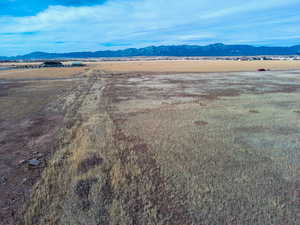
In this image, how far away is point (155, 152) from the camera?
21.4 ft

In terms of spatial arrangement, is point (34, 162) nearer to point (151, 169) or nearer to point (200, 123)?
point (151, 169)

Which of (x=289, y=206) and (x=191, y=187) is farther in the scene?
(x=191, y=187)

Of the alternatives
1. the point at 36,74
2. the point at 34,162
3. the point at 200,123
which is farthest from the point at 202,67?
the point at 34,162

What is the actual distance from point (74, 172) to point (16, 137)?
175 inches

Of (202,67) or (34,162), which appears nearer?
(34,162)

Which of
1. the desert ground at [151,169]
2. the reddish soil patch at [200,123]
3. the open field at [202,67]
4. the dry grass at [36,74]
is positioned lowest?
the desert ground at [151,169]

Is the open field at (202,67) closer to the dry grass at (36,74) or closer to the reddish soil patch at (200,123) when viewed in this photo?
the dry grass at (36,74)

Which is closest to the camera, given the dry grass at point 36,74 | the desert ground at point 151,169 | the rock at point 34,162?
the desert ground at point 151,169

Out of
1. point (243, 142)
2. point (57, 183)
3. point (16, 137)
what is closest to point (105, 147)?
point (57, 183)

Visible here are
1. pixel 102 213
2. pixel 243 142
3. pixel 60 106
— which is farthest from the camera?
pixel 60 106

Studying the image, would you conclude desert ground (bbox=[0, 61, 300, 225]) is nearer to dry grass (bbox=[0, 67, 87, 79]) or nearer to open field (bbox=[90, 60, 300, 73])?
dry grass (bbox=[0, 67, 87, 79])

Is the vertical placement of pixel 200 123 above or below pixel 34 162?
above

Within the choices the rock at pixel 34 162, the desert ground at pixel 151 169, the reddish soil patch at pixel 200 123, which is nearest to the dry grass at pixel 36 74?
the desert ground at pixel 151 169

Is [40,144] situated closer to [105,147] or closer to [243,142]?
[105,147]
